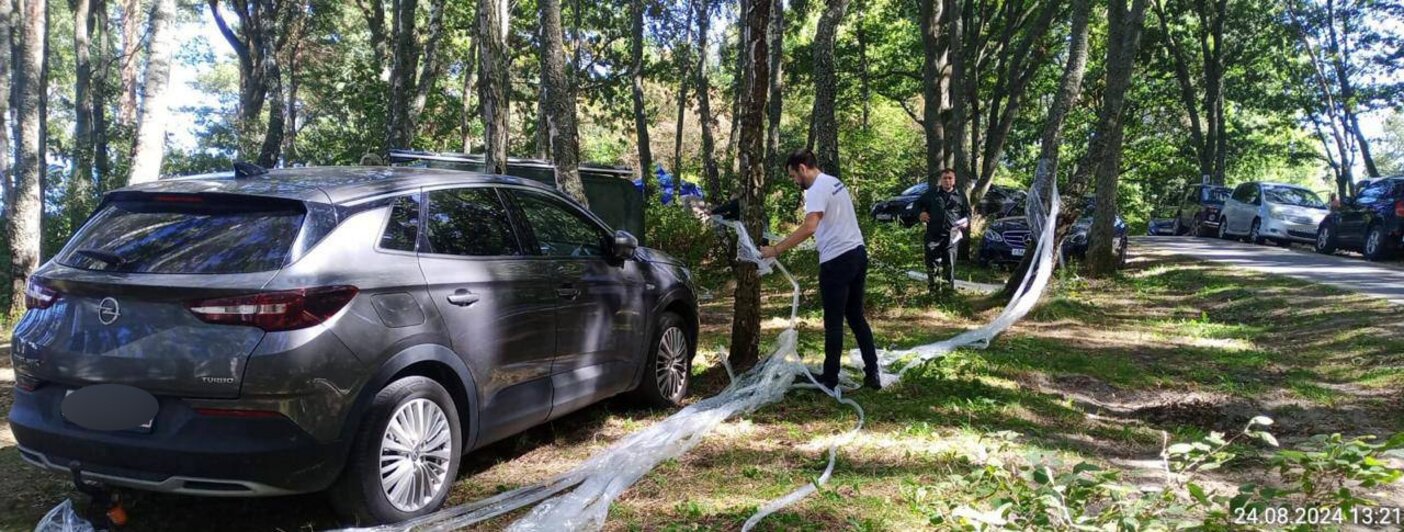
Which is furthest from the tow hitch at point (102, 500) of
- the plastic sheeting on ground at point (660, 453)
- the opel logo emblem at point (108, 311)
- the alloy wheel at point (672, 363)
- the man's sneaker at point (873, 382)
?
the man's sneaker at point (873, 382)

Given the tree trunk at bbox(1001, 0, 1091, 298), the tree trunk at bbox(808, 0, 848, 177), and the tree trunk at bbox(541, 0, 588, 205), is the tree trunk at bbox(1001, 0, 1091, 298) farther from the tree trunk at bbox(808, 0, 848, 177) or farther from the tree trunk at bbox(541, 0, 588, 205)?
the tree trunk at bbox(541, 0, 588, 205)

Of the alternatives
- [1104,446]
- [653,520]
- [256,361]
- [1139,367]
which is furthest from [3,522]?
[1139,367]

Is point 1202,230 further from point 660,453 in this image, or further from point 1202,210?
point 660,453

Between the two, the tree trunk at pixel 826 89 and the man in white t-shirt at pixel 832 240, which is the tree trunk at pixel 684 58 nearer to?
the tree trunk at pixel 826 89

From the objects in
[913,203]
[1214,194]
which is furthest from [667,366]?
[1214,194]

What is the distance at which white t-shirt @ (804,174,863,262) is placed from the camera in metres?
5.65

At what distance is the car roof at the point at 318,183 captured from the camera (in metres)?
3.53

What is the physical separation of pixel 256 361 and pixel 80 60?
23459mm

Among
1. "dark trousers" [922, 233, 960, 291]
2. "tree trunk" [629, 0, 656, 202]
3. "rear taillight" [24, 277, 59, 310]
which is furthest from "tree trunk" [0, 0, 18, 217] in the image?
"dark trousers" [922, 233, 960, 291]

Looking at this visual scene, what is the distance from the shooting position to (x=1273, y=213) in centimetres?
1994

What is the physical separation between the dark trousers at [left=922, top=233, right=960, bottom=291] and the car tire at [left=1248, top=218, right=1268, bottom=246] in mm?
Answer: 14252

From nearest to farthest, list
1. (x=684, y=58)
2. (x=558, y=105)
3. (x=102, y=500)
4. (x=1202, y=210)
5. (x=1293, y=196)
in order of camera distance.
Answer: (x=102, y=500)
(x=558, y=105)
(x=1293, y=196)
(x=684, y=58)
(x=1202, y=210)

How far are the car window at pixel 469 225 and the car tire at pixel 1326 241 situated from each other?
59.9ft

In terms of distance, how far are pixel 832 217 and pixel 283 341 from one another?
11.8ft
